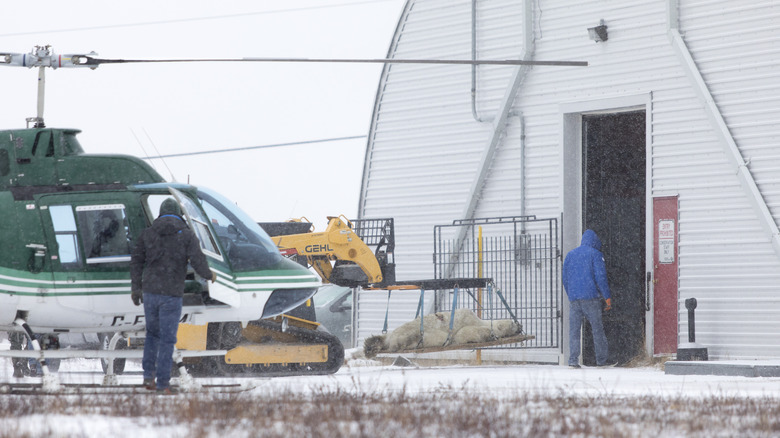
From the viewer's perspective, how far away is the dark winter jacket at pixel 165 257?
10.1 m

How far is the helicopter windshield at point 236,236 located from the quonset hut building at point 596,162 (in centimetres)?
585

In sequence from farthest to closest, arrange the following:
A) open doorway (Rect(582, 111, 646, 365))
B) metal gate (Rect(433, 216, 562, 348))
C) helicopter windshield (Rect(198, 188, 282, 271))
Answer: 1. open doorway (Rect(582, 111, 646, 365))
2. metal gate (Rect(433, 216, 562, 348))
3. helicopter windshield (Rect(198, 188, 282, 271))

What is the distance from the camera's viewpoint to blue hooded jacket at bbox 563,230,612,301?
1534 centimetres

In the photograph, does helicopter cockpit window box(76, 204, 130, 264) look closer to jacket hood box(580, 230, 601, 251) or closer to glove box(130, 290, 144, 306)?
glove box(130, 290, 144, 306)

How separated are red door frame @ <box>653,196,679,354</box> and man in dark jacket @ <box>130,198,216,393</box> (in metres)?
7.81

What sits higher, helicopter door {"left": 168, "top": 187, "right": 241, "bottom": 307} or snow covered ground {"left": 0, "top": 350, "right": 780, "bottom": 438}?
helicopter door {"left": 168, "top": 187, "right": 241, "bottom": 307}

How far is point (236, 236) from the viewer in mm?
11672

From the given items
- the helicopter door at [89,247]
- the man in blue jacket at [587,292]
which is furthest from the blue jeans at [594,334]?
the helicopter door at [89,247]

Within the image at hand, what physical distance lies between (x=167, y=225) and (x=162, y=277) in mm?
496

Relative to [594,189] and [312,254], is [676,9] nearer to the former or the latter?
[594,189]

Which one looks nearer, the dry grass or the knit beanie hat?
the dry grass

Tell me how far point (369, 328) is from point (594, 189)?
4.62 m

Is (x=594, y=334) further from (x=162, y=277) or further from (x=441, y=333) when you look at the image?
(x=162, y=277)

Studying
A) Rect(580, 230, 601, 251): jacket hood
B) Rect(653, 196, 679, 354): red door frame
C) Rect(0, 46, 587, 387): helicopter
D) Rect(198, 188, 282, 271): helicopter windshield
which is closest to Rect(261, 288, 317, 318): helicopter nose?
Rect(0, 46, 587, 387): helicopter
